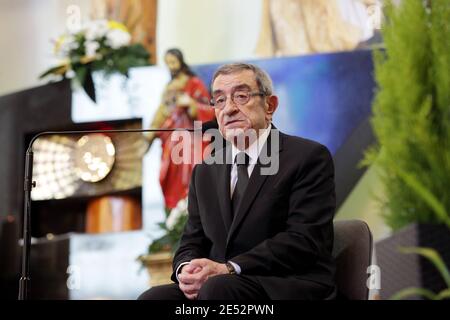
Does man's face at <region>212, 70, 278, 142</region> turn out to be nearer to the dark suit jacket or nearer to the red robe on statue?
the dark suit jacket

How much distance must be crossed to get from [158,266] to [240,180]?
156 inches

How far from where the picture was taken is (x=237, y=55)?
A: 709 centimetres

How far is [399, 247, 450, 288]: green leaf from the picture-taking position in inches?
64.1

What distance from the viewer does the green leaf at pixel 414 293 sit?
1656 mm

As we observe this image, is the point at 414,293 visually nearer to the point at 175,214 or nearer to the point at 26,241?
the point at 26,241

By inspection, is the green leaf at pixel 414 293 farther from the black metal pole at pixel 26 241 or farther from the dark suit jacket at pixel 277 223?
the black metal pole at pixel 26 241

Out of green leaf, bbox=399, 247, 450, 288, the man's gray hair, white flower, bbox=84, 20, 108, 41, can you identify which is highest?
white flower, bbox=84, 20, 108, 41

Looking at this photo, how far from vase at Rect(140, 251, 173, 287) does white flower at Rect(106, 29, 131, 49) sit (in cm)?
201

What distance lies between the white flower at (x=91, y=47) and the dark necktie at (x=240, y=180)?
184 inches

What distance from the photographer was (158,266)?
6.67 m

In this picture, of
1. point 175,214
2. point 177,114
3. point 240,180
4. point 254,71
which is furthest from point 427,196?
point 177,114

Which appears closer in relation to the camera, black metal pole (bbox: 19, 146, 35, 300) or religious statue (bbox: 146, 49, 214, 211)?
black metal pole (bbox: 19, 146, 35, 300)

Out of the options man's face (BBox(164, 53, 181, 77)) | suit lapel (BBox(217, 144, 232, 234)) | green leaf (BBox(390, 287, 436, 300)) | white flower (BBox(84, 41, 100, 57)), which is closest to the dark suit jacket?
suit lapel (BBox(217, 144, 232, 234))
